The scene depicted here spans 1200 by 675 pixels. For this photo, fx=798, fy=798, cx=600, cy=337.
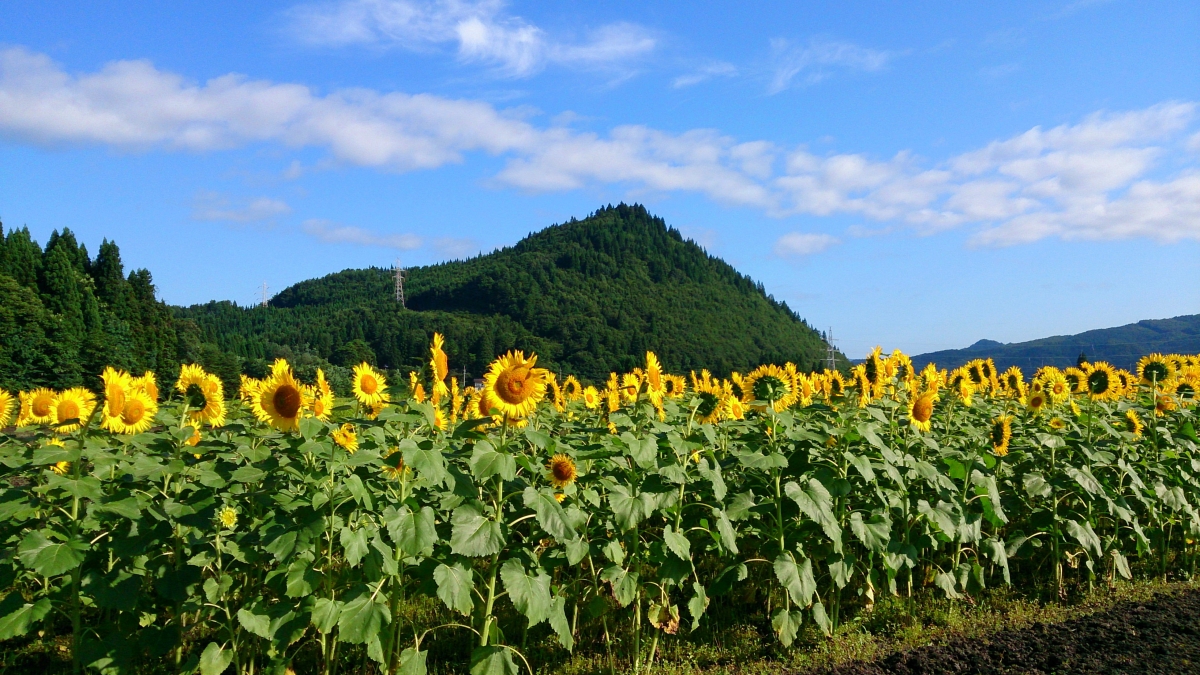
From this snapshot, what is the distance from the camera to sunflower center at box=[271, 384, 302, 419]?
4.32 meters

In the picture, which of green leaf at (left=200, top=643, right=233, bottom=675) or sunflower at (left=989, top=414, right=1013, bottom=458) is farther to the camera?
sunflower at (left=989, top=414, right=1013, bottom=458)

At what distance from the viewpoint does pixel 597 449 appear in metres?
4.65

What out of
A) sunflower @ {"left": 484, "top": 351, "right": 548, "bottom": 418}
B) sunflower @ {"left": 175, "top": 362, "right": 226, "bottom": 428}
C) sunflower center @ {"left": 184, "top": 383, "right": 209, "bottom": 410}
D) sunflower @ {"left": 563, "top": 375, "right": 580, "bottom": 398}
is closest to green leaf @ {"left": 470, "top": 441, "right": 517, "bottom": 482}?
sunflower @ {"left": 484, "top": 351, "right": 548, "bottom": 418}

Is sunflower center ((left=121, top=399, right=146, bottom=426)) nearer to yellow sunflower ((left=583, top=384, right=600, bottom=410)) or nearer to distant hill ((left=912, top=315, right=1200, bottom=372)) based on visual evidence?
yellow sunflower ((left=583, top=384, right=600, bottom=410))

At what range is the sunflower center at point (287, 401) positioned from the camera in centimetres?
432

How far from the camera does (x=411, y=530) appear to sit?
12.3ft

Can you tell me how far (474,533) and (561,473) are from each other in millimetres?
809

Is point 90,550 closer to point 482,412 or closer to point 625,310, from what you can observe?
point 482,412

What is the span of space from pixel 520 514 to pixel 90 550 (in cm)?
227

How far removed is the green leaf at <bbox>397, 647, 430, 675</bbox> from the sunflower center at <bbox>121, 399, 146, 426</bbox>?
227 cm

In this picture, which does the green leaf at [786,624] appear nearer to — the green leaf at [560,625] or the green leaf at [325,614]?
the green leaf at [560,625]

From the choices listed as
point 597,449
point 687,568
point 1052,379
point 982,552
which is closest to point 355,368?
point 597,449

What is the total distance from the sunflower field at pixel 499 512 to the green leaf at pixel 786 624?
0.05 feet

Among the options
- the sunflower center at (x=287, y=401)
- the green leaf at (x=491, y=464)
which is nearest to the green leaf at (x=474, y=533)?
the green leaf at (x=491, y=464)
